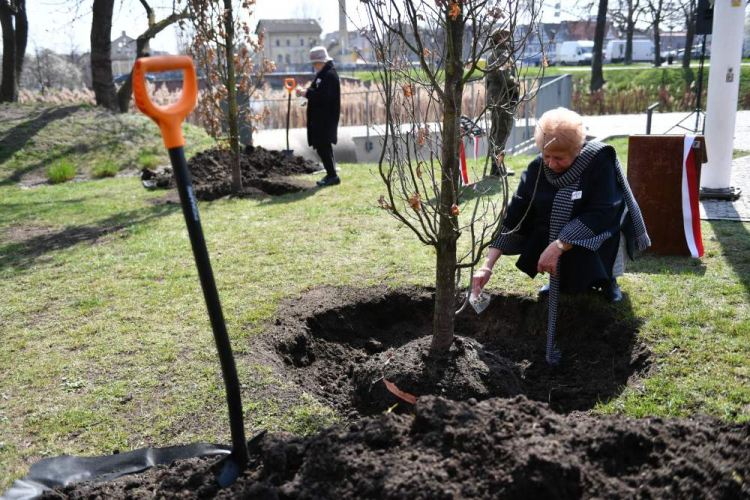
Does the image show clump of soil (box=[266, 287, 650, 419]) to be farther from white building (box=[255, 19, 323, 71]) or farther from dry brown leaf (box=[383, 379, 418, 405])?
white building (box=[255, 19, 323, 71])

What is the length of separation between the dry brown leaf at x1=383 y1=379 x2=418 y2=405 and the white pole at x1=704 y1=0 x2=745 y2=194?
5754mm

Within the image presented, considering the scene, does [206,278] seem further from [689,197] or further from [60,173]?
[60,173]

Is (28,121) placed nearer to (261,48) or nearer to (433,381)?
(261,48)

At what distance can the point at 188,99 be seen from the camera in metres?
2.11

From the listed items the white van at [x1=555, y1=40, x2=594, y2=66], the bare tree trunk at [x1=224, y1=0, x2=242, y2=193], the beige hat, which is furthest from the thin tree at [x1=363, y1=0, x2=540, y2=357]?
the white van at [x1=555, y1=40, x2=594, y2=66]

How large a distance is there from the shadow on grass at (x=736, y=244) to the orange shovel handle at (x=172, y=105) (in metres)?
3.78

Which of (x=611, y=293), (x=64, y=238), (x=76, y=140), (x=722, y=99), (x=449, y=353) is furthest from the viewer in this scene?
(x=76, y=140)

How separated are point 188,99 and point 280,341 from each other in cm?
218

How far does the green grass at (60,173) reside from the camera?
11087mm

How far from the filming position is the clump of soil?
3217mm

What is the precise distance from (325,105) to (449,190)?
693cm

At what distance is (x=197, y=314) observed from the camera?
179 inches

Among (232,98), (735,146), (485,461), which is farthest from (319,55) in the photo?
(485,461)

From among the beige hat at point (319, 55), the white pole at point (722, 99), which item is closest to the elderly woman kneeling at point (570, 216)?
the white pole at point (722, 99)
